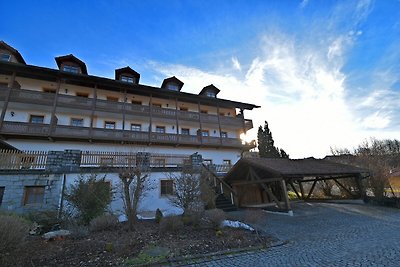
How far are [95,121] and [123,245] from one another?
17.9 meters

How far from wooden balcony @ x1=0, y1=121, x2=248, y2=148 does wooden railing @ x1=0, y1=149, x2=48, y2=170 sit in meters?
6.95

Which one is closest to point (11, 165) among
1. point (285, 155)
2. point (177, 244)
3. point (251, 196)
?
point (177, 244)

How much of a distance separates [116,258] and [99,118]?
18653 millimetres

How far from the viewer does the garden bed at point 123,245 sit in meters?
5.50

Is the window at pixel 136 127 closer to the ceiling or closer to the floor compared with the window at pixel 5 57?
closer to the floor

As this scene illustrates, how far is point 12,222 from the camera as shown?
16.3 feet

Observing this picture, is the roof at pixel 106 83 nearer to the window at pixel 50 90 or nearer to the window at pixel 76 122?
the window at pixel 50 90

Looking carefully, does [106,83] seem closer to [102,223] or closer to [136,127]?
[136,127]

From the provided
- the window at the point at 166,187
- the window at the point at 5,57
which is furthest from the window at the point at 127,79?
the window at the point at 166,187

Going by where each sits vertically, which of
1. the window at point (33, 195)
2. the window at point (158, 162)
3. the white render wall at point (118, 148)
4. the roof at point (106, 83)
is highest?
the roof at point (106, 83)

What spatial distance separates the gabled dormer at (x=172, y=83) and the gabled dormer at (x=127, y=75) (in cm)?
340

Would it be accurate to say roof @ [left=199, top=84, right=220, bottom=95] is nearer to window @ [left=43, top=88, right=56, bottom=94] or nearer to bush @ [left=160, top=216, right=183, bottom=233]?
window @ [left=43, top=88, right=56, bottom=94]

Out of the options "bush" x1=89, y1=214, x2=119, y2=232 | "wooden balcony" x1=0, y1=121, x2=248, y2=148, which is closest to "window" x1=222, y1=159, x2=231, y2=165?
"wooden balcony" x1=0, y1=121, x2=248, y2=148

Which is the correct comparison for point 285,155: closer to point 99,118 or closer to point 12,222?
point 99,118
